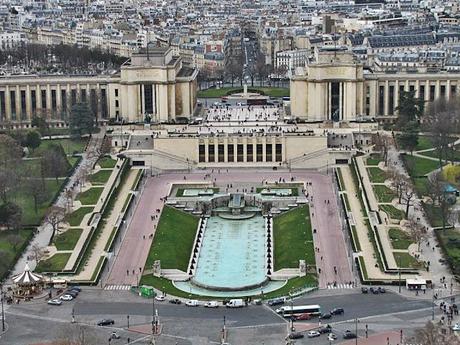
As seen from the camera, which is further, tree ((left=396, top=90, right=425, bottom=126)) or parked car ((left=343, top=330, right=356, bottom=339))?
tree ((left=396, top=90, right=425, bottom=126))

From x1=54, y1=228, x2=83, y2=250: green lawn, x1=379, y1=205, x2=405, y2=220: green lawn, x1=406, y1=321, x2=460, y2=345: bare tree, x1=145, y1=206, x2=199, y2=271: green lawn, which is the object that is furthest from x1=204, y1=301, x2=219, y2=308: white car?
x1=379, y1=205, x2=405, y2=220: green lawn

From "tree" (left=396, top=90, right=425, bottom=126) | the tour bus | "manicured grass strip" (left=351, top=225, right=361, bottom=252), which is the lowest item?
the tour bus

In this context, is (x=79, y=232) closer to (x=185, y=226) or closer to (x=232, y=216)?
(x=185, y=226)

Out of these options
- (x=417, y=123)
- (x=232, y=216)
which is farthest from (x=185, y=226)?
(x=417, y=123)

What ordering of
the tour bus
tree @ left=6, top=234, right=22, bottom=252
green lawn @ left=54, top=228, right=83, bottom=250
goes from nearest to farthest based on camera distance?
the tour bus → tree @ left=6, top=234, right=22, bottom=252 → green lawn @ left=54, top=228, right=83, bottom=250

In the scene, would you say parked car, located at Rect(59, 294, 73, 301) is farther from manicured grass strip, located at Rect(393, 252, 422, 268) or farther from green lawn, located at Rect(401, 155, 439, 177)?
green lawn, located at Rect(401, 155, 439, 177)

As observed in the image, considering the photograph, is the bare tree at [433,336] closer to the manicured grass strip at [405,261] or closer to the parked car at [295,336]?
the parked car at [295,336]
